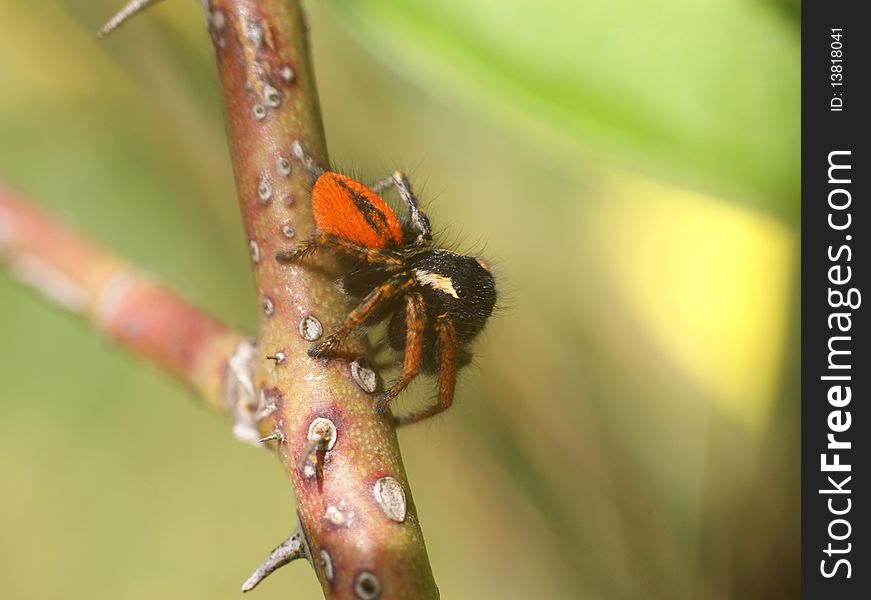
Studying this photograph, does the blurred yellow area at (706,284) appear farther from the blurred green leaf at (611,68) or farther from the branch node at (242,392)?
the branch node at (242,392)

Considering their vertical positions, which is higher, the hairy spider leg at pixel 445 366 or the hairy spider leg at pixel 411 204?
the hairy spider leg at pixel 411 204

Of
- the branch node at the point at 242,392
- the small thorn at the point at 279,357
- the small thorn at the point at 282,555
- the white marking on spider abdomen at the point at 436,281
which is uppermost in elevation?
the white marking on spider abdomen at the point at 436,281

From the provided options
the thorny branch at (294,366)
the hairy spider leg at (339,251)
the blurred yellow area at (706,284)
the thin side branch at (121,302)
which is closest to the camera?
the thorny branch at (294,366)

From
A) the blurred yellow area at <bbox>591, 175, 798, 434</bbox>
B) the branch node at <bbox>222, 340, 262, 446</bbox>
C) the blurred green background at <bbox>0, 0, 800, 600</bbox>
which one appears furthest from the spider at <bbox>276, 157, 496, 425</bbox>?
the blurred yellow area at <bbox>591, 175, 798, 434</bbox>

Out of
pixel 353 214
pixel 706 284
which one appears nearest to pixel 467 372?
pixel 353 214

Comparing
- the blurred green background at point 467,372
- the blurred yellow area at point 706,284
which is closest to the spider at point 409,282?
the blurred green background at point 467,372

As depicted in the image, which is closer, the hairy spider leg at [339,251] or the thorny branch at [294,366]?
the thorny branch at [294,366]
